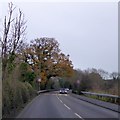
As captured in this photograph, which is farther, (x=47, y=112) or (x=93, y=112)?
(x=93, y=112)

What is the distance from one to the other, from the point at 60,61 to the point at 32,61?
21.3 feet

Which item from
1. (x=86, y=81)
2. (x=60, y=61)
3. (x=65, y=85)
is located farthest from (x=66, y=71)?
(x=65, y=85)

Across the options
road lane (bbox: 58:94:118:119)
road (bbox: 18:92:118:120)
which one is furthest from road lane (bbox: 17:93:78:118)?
road lane (bbox: 58:94:118:119)

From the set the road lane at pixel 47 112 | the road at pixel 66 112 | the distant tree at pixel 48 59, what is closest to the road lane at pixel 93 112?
the road at pixel 66 112

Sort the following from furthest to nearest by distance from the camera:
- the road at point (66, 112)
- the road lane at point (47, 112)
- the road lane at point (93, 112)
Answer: the road lane at point (93, 112), the road at point (66, 112), the road lane at point (47, 112)

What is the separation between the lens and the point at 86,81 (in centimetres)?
6906

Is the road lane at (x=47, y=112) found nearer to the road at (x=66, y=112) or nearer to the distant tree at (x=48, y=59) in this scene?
the road at (x=66, y=112)

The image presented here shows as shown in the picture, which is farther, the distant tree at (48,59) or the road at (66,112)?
the distant tree at (48,59)

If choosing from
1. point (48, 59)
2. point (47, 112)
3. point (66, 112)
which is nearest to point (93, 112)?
point (66, 112)

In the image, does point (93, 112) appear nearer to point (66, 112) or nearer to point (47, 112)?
point (66, 112)

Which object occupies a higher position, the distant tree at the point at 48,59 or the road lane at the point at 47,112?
the distant tree at the point at 48,59

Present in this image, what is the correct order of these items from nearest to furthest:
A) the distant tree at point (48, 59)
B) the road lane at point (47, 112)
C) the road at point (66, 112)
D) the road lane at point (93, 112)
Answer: the road lane at point (47, 112), the road at point (66, 112), the road lane at point (93, 112), the distant tree at point (48, 59)

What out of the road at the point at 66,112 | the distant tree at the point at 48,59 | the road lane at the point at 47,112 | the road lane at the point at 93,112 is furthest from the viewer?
the distant tree at the point at 48,59

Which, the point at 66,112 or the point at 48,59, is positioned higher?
the point at 48,59
